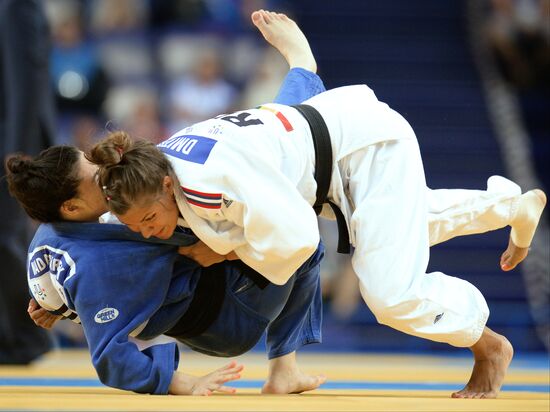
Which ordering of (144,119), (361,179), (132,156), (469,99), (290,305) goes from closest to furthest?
(132,156) < (361,179) < (290,305) < (144,119) < (469,99)

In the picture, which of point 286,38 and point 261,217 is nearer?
point 261,217

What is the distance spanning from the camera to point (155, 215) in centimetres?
306

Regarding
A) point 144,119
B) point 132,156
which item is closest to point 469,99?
point 144,119

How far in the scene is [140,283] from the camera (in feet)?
10.4

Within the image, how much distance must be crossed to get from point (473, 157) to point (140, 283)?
5872 millimetres

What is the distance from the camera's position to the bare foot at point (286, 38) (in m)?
3.76

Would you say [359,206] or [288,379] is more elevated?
[359,206]

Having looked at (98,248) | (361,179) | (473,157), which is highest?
(361,179)

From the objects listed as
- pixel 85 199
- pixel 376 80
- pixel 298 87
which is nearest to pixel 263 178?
pixel 85 199

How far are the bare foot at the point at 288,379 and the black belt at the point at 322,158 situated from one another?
0.49 m

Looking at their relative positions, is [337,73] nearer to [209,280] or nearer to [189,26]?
[189,26]

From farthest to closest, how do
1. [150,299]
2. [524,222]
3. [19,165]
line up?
[524,222], [19,165], [150,299]

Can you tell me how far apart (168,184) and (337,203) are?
0.58 metres

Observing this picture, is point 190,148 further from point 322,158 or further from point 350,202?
point 350,202
